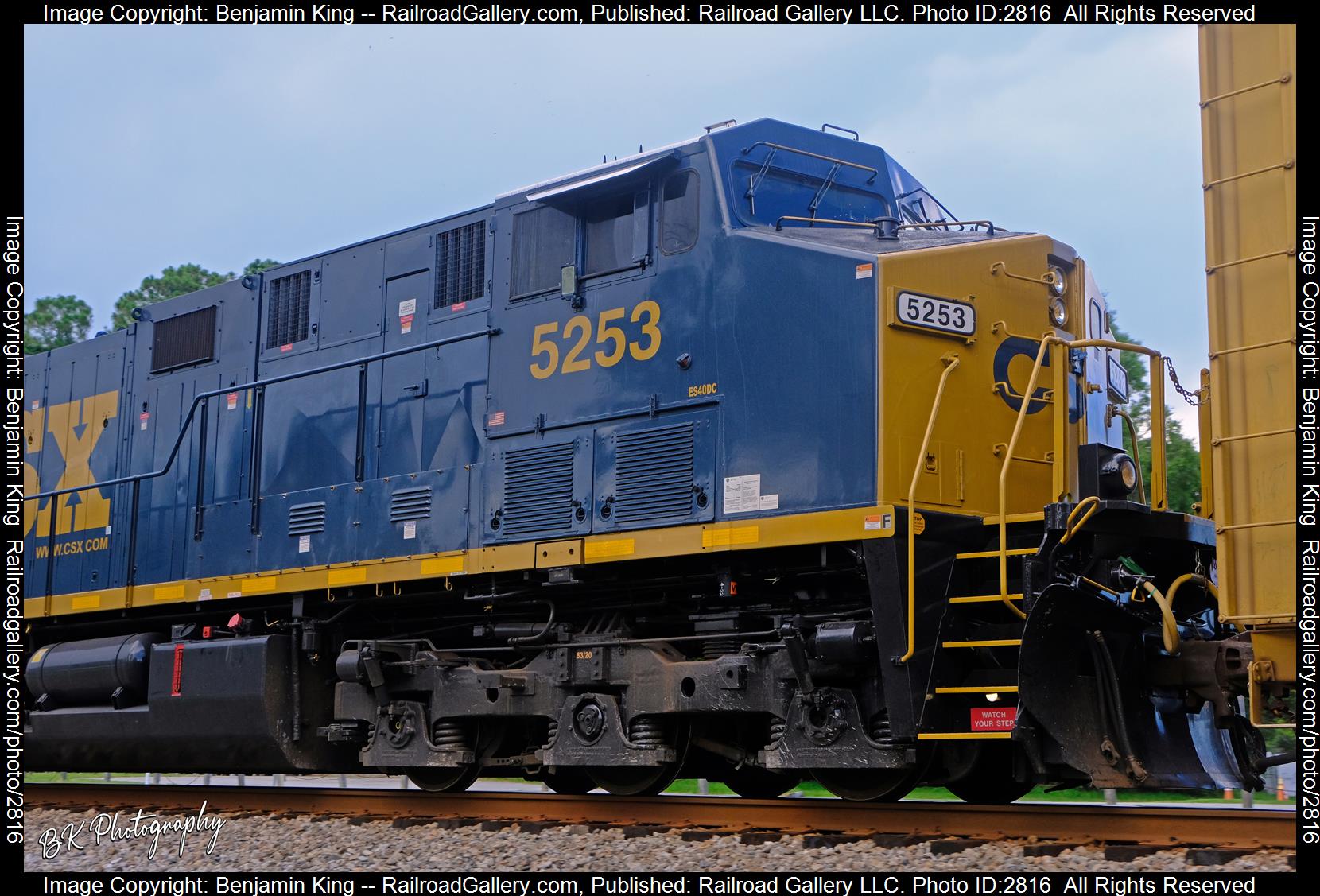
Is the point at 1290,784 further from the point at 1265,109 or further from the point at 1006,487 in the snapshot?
the point at 1265,109

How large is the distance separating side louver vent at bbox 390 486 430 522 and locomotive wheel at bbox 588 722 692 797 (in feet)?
7.01

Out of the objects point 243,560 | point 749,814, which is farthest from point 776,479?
point 243,560

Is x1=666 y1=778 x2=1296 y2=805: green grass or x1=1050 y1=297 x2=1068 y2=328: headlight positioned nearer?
x1=1050 y1=297 x2=1068 y2=328: headlight

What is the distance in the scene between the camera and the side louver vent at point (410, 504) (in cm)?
971

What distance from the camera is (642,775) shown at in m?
8.97

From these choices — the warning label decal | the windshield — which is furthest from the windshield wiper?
the warning label decal

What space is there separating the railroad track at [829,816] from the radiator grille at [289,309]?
372cm

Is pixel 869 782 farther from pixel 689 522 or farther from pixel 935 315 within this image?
pixel 935 315

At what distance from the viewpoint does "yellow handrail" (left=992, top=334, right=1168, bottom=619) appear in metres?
7.09

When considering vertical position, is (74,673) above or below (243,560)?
below

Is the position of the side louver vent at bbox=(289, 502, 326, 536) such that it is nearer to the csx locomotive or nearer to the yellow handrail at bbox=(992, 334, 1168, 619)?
the csx locomotive

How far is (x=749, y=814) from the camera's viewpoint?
26.3ft
